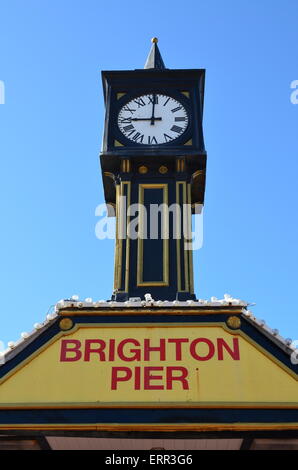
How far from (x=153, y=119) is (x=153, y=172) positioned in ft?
5.40

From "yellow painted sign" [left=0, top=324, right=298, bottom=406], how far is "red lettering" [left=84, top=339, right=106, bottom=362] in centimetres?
2

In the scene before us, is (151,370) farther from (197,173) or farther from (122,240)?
(197,173)

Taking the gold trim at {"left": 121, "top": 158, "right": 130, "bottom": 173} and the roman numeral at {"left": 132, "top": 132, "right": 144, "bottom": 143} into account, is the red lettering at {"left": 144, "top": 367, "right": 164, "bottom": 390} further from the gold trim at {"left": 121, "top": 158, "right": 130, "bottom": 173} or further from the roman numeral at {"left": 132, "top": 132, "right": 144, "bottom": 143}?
the roman numeral at {"left": 132, "top": 132, "right": 144, "bottom": 143}

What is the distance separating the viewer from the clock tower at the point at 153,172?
15.5 metres

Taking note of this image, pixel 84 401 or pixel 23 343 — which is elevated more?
pixel 23 343

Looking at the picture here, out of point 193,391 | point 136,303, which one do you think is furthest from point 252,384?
point 136,303

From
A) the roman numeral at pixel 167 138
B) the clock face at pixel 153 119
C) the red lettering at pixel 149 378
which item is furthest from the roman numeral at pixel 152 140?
the red lettering at pixel 149 378

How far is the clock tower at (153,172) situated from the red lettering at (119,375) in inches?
108

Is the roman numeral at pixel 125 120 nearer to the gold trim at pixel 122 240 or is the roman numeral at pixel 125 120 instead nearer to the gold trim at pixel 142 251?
the gold trim at pixel 122 240

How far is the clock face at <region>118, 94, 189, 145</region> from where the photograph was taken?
17719 mm

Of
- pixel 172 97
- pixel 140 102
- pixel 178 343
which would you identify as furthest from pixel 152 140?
pixel 178 343

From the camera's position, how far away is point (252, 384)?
1227 centimetres
